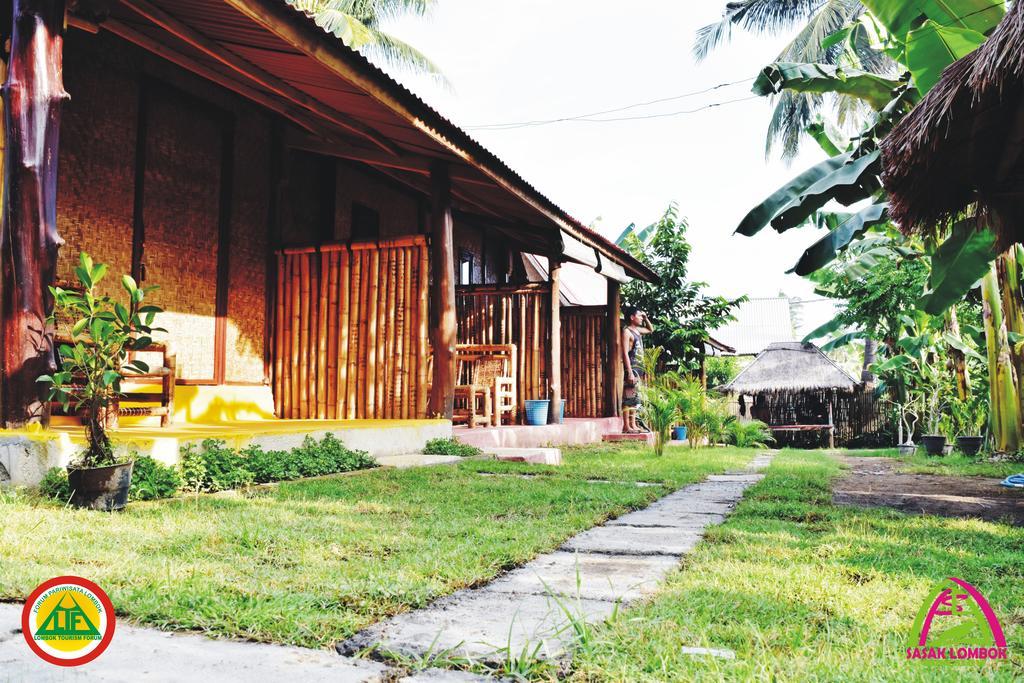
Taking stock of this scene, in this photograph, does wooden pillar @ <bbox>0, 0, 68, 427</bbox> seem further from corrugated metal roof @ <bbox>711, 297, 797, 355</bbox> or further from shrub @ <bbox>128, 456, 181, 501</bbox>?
corrugated metal roof @ <bbox>711, 297, 797, 355</bbox>

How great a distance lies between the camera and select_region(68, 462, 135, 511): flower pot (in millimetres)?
3494

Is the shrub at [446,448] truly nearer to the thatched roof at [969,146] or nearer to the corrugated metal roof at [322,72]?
the corrugated metal roof at [322,72]

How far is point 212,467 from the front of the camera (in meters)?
4.43

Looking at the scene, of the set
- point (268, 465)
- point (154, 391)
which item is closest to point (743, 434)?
point (154, 391)

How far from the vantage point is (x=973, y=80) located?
3619 mm

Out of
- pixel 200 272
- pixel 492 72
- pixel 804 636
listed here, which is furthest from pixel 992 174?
pixel 492 72

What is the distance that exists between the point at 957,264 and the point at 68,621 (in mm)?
5841

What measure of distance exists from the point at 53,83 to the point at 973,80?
488cm

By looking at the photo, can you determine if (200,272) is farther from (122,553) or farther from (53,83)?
(122,553)

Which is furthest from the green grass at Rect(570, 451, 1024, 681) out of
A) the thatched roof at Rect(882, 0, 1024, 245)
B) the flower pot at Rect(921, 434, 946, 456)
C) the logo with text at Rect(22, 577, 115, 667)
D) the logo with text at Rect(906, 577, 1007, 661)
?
the flower pot at Rect(921, 434, 946, 456)

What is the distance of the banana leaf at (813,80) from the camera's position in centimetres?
586

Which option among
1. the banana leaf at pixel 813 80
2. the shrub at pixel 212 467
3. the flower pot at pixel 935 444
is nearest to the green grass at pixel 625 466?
the shrub at pixel 212 467

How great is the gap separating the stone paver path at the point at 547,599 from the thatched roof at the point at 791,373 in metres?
21.1

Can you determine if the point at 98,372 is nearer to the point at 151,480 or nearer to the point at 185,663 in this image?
the point at 151,480
